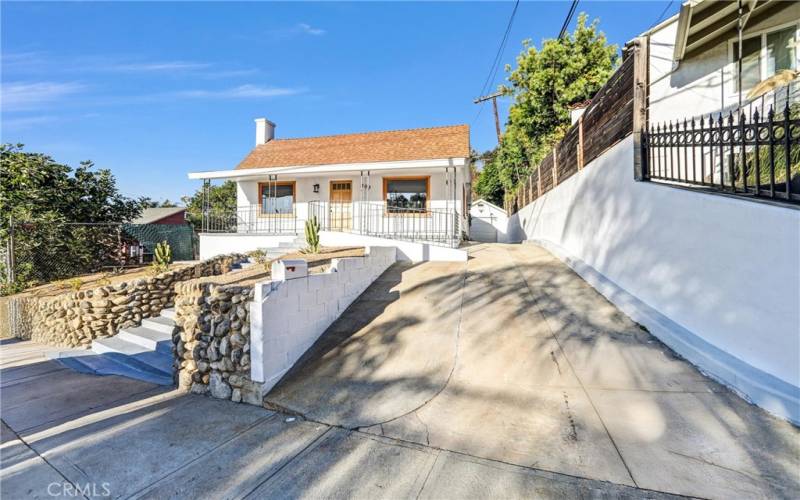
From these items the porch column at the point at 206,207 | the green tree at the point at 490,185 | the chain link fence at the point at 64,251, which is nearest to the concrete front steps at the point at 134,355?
the chain link fence at the point at 64,251

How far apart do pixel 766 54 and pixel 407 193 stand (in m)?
9.40

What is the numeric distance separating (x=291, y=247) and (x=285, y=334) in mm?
6543

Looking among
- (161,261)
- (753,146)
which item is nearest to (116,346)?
(161,261)

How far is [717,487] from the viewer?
2.34 metres

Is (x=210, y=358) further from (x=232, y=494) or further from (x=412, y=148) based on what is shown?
(x=412, y=148)

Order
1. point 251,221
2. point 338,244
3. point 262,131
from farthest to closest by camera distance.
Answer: point 262,131 → point 251,221 → point 338,244

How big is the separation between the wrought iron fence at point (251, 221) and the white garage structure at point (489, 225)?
13014 mm

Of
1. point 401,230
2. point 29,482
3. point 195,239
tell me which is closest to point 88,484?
point 29,482

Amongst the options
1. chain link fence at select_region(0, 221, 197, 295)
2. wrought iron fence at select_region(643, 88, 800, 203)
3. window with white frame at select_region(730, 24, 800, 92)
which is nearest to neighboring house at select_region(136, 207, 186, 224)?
chain link fence at select_region(0, 221, 197, 295)

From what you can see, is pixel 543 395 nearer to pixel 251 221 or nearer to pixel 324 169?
pixel 324 169

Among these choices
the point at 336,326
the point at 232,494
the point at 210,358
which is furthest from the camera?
the point at 336,326

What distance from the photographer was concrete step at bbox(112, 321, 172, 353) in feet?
19.7

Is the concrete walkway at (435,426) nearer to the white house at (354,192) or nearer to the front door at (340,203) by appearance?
the white house at (354,192)

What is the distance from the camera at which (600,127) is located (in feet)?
22.6
